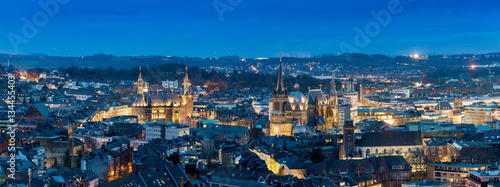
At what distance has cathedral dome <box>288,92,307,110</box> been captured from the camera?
59.0 metres

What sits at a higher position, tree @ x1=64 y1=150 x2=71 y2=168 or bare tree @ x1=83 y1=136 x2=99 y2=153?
bare tree @ x1=83 y1=136 x2=99 y2=153

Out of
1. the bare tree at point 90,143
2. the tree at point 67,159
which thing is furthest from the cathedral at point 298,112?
the tree at point 67,159

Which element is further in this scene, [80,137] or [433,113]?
[433,113]

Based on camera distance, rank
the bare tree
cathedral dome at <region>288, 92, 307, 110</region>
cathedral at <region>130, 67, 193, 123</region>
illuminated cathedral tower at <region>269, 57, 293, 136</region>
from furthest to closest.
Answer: cathedral at <region>130, 67, 193, 123</region>
cathedral dome at <region>288, 92, 307, 110</region>
illuminated cathedral tower at <region>269, 57, 293, 136</region>
the bare tree

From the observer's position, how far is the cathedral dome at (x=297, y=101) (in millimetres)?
59031

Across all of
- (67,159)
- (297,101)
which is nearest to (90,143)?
(67,159)

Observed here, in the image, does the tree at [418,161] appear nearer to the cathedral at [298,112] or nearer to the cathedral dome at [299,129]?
the cathedral dome at [299,129]

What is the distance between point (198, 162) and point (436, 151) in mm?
16317

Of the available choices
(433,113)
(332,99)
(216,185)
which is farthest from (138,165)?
(433,113)

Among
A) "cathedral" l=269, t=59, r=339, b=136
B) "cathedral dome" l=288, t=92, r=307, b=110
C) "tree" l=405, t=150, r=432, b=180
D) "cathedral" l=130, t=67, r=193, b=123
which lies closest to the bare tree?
"cathedral" l=269, t=59, r=339, b=136

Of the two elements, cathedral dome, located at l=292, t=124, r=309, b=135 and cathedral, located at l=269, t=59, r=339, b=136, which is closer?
cathedral dome, located at l=292, t=124, r=309, b=135

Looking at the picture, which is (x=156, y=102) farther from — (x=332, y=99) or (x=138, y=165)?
(x=138, y=165)

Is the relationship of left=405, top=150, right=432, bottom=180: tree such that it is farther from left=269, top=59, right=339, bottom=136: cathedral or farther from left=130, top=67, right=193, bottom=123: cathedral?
left=130, top=67, right=193, bottom=123: cathedral

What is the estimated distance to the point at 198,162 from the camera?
4122 centimetres
